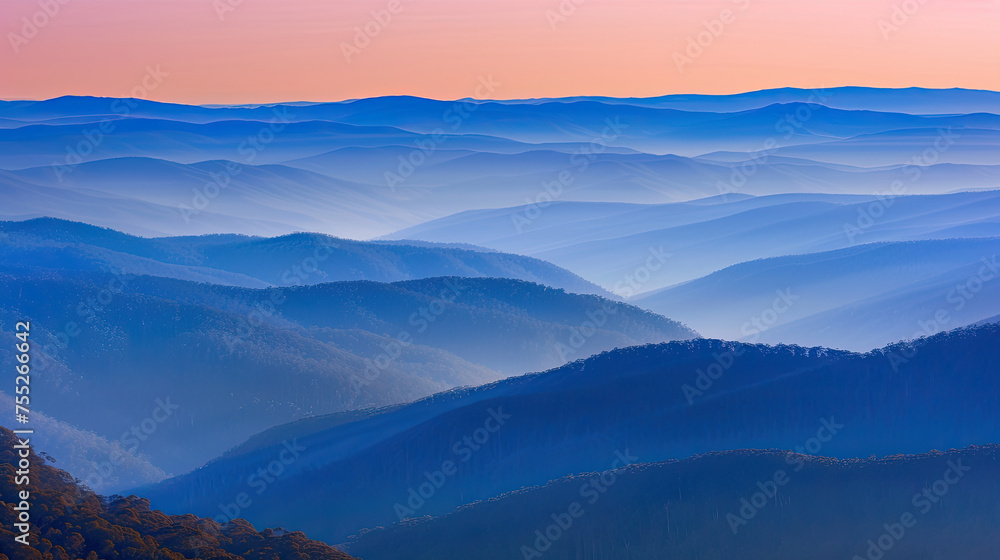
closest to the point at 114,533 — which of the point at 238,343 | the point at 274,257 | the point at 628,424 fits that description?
the point at 628,424

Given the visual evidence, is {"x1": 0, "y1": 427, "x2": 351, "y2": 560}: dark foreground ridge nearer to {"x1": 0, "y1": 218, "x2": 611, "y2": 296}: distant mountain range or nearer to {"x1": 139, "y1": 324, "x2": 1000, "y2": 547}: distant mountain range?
{"x1": 139, "y1": 324, "x2": 1000, "y2": 547}: distant mountain range

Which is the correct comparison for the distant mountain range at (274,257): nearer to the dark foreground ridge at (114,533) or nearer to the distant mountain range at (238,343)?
the distant mountain range at (238,343)

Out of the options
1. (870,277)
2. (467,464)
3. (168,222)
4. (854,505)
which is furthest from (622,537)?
(168,222)

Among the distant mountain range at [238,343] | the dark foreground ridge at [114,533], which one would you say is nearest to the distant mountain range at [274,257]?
the distant mountain range at [238,343]

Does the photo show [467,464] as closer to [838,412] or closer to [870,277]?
[838,412]

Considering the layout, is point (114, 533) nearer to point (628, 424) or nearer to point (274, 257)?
point (628, 424)

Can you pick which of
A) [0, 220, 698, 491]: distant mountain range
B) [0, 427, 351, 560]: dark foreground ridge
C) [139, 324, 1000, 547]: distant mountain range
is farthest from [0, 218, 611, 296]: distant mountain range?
[0, 427, 351, 560]: dark foreground ridge
